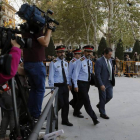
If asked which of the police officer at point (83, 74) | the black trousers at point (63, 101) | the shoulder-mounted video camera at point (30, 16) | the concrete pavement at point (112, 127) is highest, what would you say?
the shoulder-mounted video camera at point (30, 16)

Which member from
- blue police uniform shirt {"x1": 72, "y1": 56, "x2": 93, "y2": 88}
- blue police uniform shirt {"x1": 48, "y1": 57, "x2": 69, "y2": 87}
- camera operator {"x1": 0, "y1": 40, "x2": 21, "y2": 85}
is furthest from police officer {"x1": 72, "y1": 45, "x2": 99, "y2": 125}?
camera operator {"x1": 0, "y1": 40, "x2": 21, "y2": 85}

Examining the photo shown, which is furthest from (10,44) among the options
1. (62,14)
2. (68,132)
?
(62,14)

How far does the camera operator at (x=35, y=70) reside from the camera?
2969 millimetres

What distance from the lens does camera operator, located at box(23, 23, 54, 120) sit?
2.97 m

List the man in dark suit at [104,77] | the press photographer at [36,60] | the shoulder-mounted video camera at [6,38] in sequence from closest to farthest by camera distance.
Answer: the shoulder-mounted video camera at [6,38] → the press photographer at [36,60] → the man in dark suit at [104,77]

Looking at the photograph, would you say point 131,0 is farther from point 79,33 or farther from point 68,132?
point 68,132

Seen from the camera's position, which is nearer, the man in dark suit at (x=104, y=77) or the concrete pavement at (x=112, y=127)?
the concrete pavement at (x=112, y=127)

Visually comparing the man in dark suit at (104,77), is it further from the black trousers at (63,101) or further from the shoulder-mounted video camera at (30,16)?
the shoulder-mounted video camera at (30,16)

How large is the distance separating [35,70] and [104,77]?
308 centimetres

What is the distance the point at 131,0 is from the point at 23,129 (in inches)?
1059

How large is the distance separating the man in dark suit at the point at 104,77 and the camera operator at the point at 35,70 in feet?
9.25

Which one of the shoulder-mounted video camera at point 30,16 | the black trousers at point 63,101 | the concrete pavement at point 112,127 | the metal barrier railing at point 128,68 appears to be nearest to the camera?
the shoulder-mounted video camera at point 30,16

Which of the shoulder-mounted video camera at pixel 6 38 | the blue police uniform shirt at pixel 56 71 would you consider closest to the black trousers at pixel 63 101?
the blue police uniform shirt at pixel 56 71

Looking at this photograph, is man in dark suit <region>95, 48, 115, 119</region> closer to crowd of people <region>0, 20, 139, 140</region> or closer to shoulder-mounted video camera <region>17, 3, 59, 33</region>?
crowd of people <region>0, 20, 139, 140</region>
